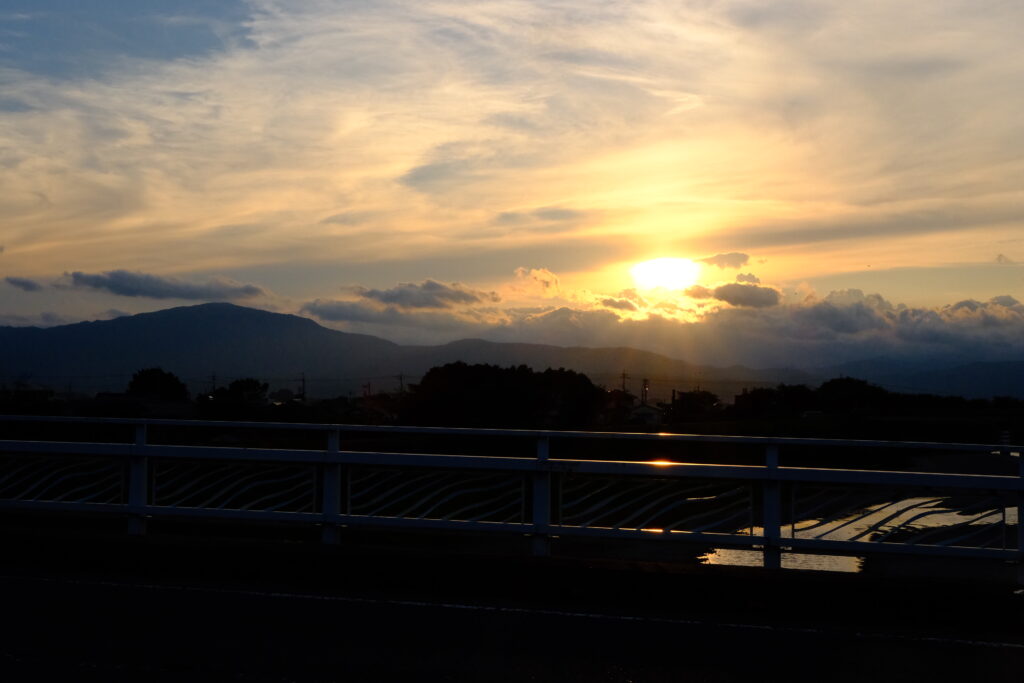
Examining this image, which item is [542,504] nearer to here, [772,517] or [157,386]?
[772,517]

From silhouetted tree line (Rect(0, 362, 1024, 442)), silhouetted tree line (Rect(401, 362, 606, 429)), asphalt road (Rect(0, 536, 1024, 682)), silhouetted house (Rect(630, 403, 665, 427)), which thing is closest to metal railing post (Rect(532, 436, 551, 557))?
asphalt road (Rect(0, 536, 1024, 682))

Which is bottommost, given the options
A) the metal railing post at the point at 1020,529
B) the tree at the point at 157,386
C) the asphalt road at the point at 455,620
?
the asphalt road at the point at 455,620

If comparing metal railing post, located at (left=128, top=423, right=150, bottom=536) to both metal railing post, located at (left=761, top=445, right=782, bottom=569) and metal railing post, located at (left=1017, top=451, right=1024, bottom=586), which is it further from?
metal railing post, located at (left=1017, top=451, right=1024, bottom=586)

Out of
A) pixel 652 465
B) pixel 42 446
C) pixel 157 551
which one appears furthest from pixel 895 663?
pixel 42 446

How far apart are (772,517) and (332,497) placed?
393 centimetres

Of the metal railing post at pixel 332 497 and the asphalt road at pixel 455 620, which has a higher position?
the metal railing post at pixel 332 497

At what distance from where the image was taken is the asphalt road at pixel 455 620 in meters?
6.95

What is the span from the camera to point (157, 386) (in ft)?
414

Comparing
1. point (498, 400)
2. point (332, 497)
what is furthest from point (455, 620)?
point (498, 400)

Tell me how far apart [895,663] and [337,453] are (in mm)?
5174

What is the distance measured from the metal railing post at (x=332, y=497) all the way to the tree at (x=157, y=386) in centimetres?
11415

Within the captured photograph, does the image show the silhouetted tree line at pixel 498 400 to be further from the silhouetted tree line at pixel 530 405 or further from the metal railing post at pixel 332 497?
the metal railing post at pixel 332 497

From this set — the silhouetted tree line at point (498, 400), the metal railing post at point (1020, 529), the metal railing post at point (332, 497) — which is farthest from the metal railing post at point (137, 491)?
the silhouetted tree line at point (498, 400)

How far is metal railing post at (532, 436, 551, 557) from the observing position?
31.8 ft
